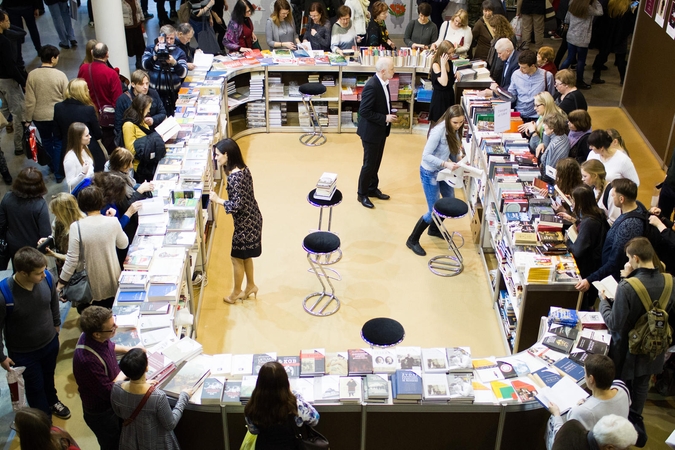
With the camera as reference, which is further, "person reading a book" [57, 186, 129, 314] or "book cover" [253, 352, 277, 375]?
"person reading a book" [57, 186, 129, 314]

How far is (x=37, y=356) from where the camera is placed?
541cm

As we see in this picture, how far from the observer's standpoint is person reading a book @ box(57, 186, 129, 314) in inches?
230

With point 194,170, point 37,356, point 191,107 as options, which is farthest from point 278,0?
point 37,356

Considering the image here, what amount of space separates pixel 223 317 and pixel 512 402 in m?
3.29

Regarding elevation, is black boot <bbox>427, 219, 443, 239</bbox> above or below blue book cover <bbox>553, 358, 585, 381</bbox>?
below

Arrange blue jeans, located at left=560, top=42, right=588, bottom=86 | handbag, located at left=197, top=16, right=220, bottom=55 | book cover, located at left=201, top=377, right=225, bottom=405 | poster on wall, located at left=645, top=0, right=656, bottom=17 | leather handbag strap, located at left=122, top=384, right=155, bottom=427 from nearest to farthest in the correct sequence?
leather handbag strap, located at left=122, top=384, right=155, bottom=427
book cover, located at left=201, top=377, right=225, bottom=405
poster on wall, located at left=645, top=0, right=656, bottom=17
handbag, located at left=197, top=16, right=220, bottom=55
blue jeans, located at left=560, top=42, right=588, bottom=86

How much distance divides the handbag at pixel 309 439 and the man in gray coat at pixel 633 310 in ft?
7.75

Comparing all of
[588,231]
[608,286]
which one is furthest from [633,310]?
[588,231]

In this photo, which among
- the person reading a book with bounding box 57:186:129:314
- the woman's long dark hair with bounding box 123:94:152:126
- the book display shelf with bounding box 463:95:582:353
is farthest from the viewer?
the woman's long dark hair with bounding box 123:94:152:126

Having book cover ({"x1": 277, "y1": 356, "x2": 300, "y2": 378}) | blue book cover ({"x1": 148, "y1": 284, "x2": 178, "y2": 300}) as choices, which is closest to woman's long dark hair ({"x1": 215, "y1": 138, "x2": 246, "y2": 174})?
blue book cover ({"x1": 148, "y1": 284, "x2": 178, "y2": 300})

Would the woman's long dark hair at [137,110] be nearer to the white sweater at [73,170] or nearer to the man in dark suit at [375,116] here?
the white sweater at [73,170]

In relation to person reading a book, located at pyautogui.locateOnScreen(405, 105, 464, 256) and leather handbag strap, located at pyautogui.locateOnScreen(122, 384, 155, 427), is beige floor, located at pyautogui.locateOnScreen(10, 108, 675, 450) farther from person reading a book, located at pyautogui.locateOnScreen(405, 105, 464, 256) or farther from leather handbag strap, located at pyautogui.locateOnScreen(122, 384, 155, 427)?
leather handbag strap, located at pyautogui.locateOnScreen(122, 384, 155, 427)

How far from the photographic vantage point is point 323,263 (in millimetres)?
8102

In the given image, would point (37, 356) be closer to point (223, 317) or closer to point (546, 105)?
point (223, 317)
